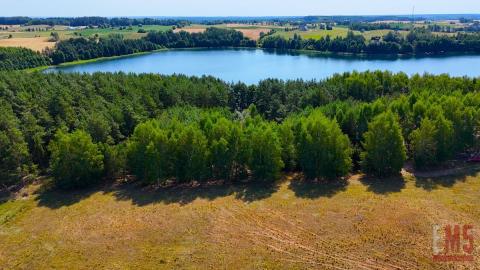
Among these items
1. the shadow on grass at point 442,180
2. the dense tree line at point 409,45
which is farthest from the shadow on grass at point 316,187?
the dense tree line at point 409,45

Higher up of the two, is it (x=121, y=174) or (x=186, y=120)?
(x=186, y=120)

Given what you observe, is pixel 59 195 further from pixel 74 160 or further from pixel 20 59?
pixel 20 59

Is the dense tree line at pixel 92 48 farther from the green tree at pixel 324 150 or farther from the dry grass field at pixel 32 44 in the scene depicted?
the green tree at pixel 324 150

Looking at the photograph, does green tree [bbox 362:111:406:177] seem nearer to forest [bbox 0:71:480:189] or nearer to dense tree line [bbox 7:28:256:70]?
forest [bbox 0:71:480:189]

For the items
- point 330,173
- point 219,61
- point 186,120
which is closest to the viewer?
point 330,173

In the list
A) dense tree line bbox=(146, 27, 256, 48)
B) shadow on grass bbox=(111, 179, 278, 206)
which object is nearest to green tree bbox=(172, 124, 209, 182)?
shadow on grass bbox=(111, 179, 278, 206)

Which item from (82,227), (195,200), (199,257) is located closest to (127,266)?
(199,257)

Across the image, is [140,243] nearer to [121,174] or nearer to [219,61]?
[121,174]
